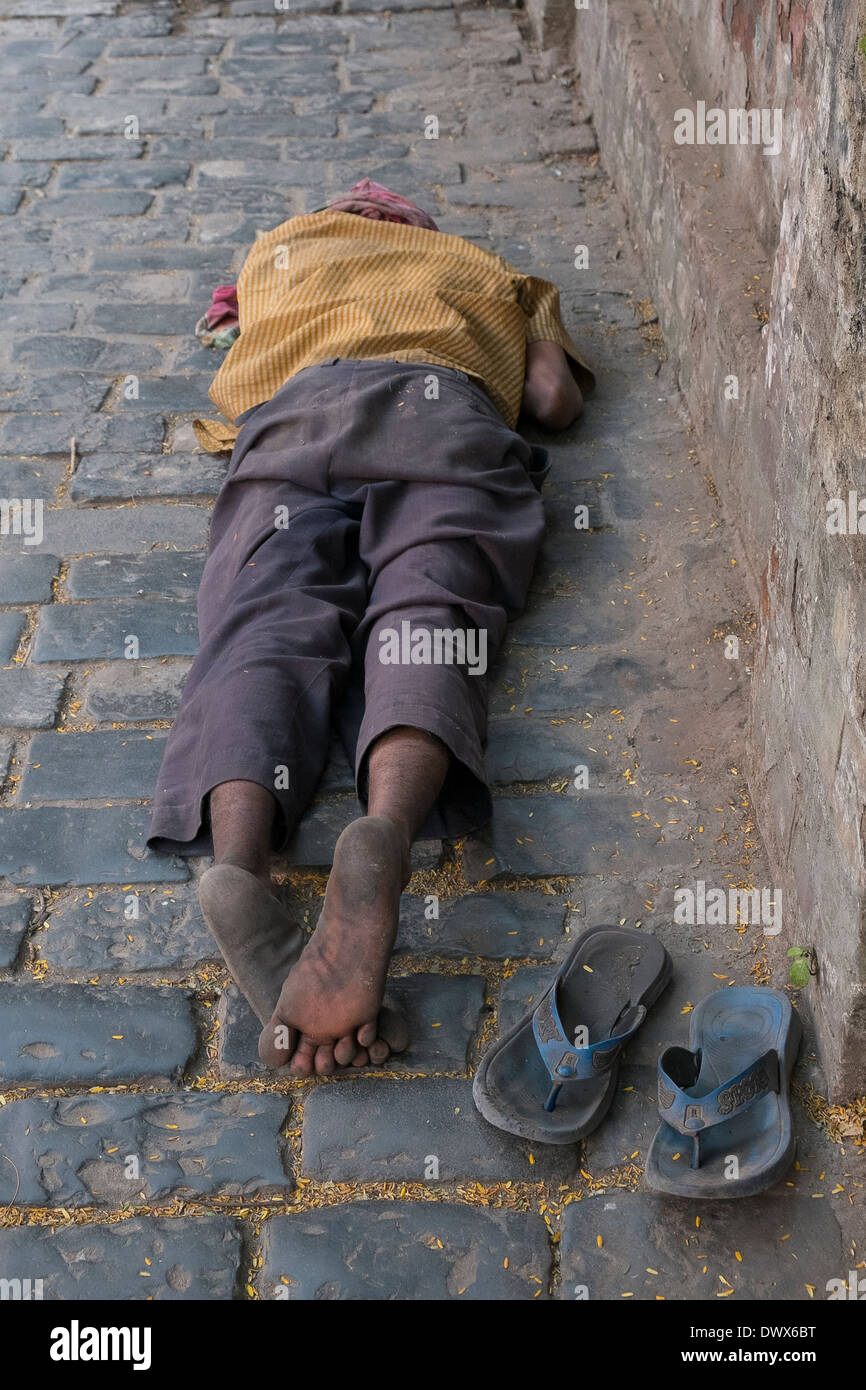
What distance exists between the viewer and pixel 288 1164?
193cm

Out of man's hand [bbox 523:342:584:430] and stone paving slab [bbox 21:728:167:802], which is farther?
Result: man's hand [bbox 523:342:584:430]

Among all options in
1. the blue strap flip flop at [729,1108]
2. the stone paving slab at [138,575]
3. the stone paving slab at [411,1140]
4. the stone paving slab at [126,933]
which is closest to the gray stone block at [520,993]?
the stone paving slab at [411,1140]

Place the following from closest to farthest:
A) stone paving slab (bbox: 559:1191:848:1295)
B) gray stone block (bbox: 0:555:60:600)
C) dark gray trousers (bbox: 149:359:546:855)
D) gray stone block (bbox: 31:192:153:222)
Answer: stone paving slab (bbox: 559:1191:848:1295) < dark gray trousers (bbox: 149:359:546:855) < gray stone block (bbox: 0:555:60:600) < gray stone block (bbox: 31:192:153:222)

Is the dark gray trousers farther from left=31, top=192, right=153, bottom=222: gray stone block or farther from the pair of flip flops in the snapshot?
left=31, top=192, right=153, bottom=222: gray stone block

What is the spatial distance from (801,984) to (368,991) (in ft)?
2.17

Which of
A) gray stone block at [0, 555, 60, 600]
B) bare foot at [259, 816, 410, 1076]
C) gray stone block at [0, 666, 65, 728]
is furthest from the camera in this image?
gray stone block at [0, 555, 60, 600]

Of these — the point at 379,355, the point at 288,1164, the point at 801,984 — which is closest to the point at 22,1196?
the point at 288,1164

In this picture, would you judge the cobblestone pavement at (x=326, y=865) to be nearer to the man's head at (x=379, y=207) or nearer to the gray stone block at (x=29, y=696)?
the gray stone block at (x=29, y=696)

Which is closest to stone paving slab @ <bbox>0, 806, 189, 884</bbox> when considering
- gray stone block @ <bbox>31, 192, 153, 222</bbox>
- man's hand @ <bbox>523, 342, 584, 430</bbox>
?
man's hand @ <bbox>523, 342, 584, 430</bbox>

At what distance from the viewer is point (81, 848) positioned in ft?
8.05

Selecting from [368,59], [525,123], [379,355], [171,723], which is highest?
[368,59]

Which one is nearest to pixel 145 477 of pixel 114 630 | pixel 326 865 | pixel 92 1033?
pixel 114 630

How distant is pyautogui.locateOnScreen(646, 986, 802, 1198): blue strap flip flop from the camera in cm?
185
